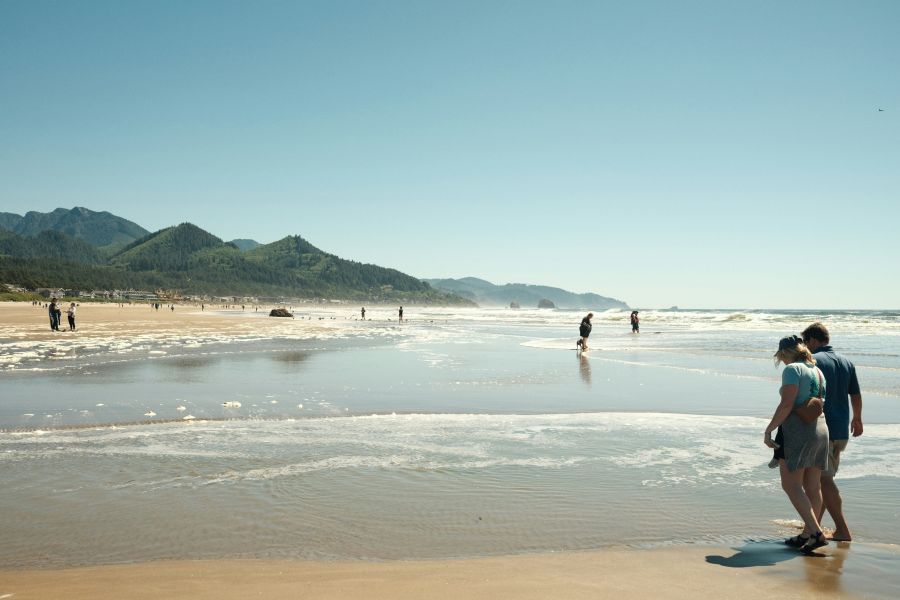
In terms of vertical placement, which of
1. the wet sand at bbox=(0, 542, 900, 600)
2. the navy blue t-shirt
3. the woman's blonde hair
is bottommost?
the wet sand at bbox=(0, 542, 900, 600)

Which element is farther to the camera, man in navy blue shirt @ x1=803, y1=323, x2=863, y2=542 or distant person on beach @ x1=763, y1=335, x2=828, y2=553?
man in navy blue shirt @ x1=803, y1=323, x2=863, y2=542

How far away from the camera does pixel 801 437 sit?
6211 millimetres

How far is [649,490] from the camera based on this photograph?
766cm

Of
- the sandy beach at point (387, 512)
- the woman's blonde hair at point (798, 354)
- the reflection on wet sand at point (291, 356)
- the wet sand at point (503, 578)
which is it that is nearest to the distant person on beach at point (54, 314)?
the reflection on wet sand at point (291, 356)

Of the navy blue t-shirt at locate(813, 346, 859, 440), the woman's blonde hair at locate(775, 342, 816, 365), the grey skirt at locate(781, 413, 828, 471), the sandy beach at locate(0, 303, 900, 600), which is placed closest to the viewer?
the sandy beach at locate(0, 303, 900, 600)

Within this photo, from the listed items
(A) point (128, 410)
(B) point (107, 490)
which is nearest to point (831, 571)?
(B) point (107, 490)

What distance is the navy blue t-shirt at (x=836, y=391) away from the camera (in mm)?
6504

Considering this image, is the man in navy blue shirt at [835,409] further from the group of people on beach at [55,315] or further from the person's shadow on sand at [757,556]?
the group of people on beach at [55,315]

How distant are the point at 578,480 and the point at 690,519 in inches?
65.3

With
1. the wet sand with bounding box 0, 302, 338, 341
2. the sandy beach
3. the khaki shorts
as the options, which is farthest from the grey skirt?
the wet sand with bounding box 0, 302, 338, 341

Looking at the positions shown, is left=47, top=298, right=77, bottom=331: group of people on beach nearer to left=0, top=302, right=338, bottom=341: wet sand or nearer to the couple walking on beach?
left=0, top=302, right=338, bottom=341: wet sand

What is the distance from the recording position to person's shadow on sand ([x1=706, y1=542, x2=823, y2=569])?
547cm

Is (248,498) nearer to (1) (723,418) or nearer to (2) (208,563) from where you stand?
(2) (208,563)

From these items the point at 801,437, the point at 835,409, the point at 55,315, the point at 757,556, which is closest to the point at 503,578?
the point at 757,556
